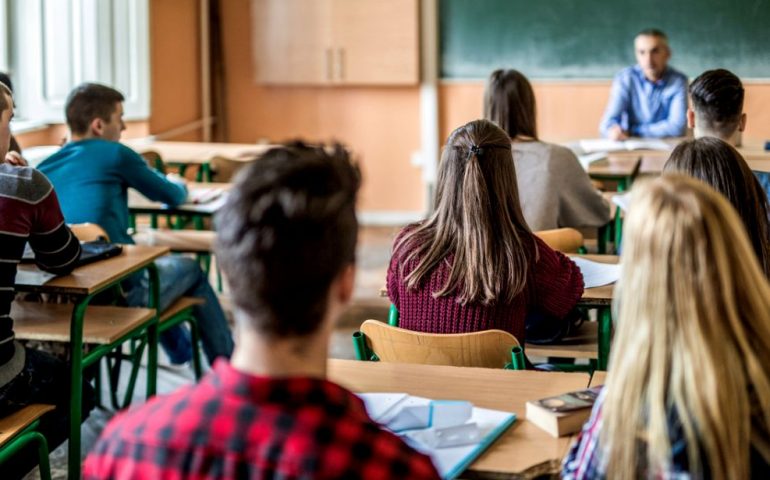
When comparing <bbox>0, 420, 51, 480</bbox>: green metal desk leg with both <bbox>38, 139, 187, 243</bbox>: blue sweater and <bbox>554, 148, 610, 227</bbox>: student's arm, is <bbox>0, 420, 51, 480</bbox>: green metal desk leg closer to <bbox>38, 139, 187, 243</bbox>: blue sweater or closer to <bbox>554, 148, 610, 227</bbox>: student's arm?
<bbox>38, 139, 187, 243</bbox>: blue sweater

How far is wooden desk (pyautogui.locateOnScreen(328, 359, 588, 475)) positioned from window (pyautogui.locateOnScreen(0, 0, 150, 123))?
421 centimetres

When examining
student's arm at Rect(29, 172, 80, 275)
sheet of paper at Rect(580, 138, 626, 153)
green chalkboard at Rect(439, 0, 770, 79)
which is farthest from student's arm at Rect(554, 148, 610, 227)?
green chalkboard at Rect(439, 0, 770, 79)

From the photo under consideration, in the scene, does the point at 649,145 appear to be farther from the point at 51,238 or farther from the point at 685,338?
the point at 685,338

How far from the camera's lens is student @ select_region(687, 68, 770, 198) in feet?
11.3

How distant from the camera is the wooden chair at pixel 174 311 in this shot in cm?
383

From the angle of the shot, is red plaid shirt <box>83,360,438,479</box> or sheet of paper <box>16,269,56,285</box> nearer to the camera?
red plaid shirt <box>83,360,438,479</box>

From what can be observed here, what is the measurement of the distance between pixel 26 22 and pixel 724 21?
4.38 metres

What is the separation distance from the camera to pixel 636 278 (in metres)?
1.45

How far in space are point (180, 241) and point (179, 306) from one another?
642 mm

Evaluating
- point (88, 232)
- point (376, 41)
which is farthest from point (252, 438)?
point (376, 41)

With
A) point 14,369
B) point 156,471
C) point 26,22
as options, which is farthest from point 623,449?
point 26,22

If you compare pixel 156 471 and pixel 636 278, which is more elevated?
pixel 636 278

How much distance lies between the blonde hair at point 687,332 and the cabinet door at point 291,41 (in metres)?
6.64

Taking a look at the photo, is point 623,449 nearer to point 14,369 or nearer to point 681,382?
point 681,382
